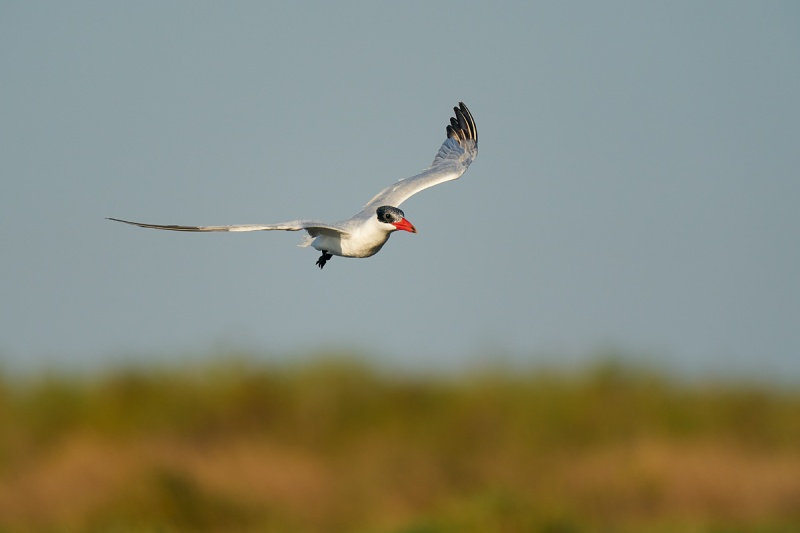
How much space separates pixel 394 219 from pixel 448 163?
205 centimetres

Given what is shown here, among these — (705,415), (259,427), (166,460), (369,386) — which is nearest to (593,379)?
(705,415)

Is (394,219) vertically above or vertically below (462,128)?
below

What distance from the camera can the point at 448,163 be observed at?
33.7 ft

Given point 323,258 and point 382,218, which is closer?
point 382,218

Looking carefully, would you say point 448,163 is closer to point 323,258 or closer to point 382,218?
point 323,258

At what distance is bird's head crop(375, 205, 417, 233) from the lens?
27.3ft

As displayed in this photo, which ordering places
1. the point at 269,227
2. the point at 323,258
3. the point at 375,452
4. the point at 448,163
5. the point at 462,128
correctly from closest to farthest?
the point at 269,227
the point at 323,258
the point at 448,163
the point at 462,128
the point at 375,452

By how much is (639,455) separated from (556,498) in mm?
2106

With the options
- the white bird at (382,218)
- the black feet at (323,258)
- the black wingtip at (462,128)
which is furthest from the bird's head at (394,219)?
the black wingtip at (462,128)

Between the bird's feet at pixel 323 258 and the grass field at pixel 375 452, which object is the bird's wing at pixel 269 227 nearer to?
the bird's feet at pixel 323 258

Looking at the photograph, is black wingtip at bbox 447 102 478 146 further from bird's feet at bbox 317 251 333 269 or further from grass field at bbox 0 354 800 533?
grass field at bbox 0 354 800 533

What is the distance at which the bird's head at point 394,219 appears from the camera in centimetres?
833

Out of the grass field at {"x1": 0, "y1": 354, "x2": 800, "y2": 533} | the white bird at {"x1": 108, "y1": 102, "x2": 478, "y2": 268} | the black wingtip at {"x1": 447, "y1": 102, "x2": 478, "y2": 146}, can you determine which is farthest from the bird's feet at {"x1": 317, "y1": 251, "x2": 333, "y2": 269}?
the grass field at {"x1": 0, "y1": 354, "x2": 800, "y2": 533}

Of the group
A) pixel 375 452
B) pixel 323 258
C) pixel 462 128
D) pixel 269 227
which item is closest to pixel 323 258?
pixel 323 258
